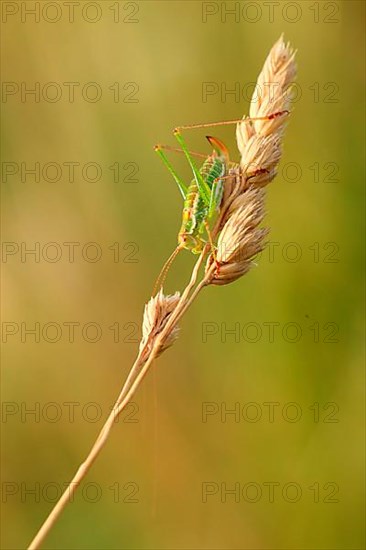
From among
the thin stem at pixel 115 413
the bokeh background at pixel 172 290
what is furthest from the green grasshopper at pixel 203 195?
the bokeh background at pixel 172 290

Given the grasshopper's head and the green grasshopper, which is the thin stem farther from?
the grasshopper's head

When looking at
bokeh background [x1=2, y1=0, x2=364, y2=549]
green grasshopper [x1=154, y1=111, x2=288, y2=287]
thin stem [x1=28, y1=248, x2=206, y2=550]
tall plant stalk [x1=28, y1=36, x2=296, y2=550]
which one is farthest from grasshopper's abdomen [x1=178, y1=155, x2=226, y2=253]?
bokeh background [x1=2, y1=0, x2=364, y2=549]

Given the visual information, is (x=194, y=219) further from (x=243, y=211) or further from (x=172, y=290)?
(x=172, y=290)

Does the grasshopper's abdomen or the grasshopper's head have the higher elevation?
the grasshopper's head

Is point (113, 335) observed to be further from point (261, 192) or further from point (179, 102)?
point (261, 192)

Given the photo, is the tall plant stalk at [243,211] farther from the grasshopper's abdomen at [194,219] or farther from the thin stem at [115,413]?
the grasshopper's abdomen at [194,219]

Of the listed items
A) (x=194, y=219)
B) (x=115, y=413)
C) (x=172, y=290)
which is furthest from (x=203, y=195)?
(x=172, y=290)

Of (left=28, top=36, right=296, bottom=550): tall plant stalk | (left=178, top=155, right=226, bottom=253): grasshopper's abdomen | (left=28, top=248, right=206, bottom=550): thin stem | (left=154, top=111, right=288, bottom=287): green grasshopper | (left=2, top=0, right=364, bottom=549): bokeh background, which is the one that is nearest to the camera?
(left=28, top=248, right=206, bottom=550): thin stem

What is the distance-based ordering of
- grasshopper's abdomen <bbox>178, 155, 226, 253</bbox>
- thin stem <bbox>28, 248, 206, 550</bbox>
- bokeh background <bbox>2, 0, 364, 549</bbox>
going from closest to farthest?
thin stem <bbox>28, 248, 206, 550</bbox>, grasshopper's abdomen <bbox>178, 155, 226, 253</bbox>, bokeh background <bbox>2, 0, 364, 549</bbox>

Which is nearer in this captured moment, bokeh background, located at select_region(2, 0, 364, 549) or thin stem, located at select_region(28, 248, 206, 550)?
thin stem, located at select_region(28, 248, 206, 550)
